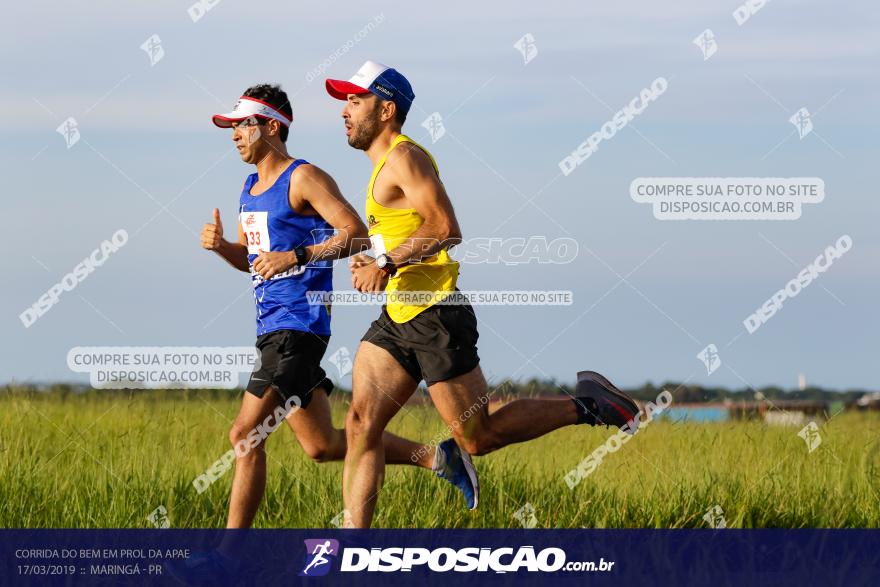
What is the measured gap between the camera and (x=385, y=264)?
6.69 metres

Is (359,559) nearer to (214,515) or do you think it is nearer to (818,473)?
(214,515)

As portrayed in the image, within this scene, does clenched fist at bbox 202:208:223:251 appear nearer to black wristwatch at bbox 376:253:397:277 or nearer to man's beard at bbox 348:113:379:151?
man's beard at bbox 348:113:379:151

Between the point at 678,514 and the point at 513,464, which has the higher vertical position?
the point at 513,464

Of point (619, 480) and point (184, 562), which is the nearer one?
point (184, 562)

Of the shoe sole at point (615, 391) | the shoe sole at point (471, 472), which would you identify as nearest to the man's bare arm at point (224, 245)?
the shoe sole at point (471, 472)

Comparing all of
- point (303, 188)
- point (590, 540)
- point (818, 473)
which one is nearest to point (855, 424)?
point (818, 473)

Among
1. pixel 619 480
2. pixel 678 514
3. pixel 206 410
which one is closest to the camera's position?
pixel 678 514

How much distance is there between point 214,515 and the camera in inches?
318

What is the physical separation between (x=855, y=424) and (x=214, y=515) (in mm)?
5768

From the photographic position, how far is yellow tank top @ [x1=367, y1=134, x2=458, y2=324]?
696 centimetres

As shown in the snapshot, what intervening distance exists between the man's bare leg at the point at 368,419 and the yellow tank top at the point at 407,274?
0.27 metres

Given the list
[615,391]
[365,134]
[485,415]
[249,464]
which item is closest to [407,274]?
[365,134]

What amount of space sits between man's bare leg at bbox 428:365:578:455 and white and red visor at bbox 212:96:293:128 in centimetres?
185

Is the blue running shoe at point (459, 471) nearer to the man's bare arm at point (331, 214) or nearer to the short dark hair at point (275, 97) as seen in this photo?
the man's bare arm at point (331, 214)
